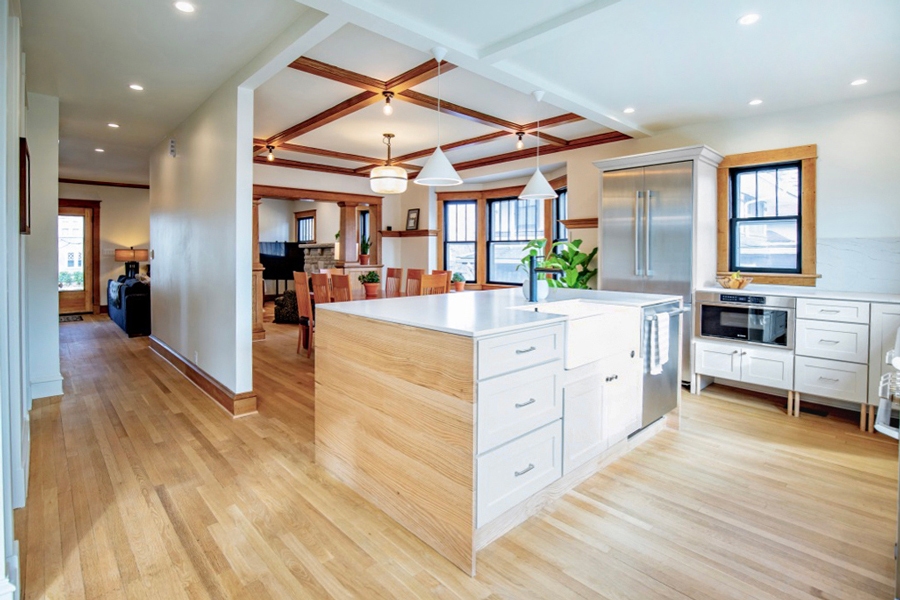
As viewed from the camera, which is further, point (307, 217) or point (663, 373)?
point (307, 217)

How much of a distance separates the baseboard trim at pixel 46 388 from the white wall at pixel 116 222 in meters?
6.43

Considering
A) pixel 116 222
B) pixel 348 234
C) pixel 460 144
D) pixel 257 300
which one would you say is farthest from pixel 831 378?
pixel 116 222

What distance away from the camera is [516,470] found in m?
2.01

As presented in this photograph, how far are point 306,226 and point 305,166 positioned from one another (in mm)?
4743

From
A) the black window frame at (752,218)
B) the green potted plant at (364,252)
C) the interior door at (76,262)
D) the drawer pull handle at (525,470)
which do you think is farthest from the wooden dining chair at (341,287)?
the interior door at (76,262)

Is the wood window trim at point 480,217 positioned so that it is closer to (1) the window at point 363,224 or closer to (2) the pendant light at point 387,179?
(2) the pendant light at point 387,179

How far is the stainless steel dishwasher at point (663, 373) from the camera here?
2990 mm

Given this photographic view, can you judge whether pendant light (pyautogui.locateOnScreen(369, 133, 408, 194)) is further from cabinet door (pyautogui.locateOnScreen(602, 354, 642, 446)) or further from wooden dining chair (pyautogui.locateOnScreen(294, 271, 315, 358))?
cabinet door (pyautogui.locateOnScreen(602, 354, 642, 446))

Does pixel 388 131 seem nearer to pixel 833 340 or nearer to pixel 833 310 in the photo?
pixel 833 310

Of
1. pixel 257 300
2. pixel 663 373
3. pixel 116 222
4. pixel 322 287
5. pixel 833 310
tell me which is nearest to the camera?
pixel 663 373

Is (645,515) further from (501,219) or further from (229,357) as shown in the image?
(501,219)

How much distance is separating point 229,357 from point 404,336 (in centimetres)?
221

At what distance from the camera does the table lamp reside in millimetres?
9234

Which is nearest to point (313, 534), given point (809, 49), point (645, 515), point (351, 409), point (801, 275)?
point (351, 409)
